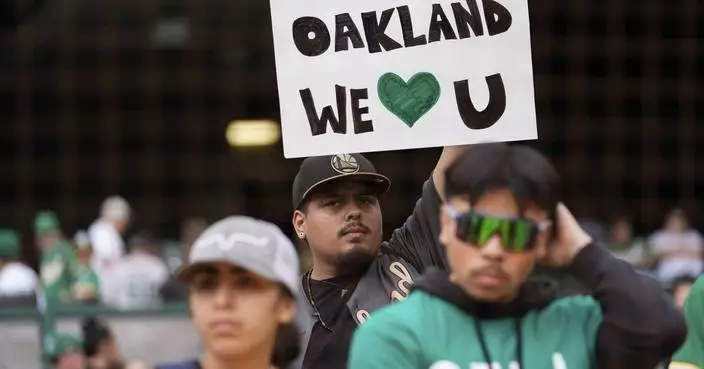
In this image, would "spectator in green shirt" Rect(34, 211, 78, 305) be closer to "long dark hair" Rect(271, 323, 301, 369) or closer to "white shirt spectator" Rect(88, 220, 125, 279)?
"white shirt spectator" Rect(88, 220, 125, 279)

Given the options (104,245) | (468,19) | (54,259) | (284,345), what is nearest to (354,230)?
(468,19)

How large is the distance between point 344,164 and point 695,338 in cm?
110

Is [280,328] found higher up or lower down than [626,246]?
higher up

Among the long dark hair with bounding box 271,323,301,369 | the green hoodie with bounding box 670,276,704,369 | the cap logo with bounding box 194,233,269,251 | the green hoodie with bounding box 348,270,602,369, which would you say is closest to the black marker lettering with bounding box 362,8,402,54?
the green hoodie with bounding box 670,276,704,369

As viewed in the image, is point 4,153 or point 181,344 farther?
point 4,153

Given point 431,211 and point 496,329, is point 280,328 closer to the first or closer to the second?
point 496,329

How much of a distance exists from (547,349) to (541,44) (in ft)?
40.3

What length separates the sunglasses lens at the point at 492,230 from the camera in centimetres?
358

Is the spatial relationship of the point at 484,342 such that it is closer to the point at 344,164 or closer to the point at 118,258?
the point at 344,164

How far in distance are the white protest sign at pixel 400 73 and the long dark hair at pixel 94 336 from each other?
5.11m

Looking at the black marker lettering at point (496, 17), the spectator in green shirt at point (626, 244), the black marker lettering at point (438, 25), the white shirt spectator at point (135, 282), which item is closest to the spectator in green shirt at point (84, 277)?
the white shirt spectator at point (135, 282)

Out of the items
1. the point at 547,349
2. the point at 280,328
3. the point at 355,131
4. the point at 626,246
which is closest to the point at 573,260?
the point at 547,349

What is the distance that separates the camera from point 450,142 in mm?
4930

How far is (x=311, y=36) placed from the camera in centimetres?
515
